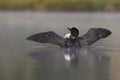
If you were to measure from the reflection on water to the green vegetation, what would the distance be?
1941 cm

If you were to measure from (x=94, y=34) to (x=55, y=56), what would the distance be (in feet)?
5.52

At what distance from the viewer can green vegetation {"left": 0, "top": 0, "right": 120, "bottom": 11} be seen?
106 ft

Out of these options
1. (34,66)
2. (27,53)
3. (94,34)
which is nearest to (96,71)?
(34,66)

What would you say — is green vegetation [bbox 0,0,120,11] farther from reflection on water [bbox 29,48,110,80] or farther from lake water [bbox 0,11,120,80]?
reflection on water [bbox 29,48,110,80]

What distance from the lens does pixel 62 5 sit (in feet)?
108

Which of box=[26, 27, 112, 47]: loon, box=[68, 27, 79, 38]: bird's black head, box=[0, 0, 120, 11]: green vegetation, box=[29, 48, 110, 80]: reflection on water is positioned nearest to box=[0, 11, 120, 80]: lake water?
box=[29, 48, 110, 80]: reflection on water

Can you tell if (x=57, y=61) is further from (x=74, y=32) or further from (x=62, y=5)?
(x=62, y=5)

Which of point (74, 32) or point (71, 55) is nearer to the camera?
point (71, 55)

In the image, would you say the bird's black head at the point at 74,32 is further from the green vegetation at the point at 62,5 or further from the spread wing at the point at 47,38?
the green vegetation at the point at 62,5

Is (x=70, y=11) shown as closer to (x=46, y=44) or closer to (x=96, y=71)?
(x=46, y=44)

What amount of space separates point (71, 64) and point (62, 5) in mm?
22295

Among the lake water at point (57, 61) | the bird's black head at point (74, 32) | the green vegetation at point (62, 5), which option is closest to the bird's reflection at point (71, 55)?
the lake water at point (57, 61)

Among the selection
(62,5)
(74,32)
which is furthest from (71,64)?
(62,5)

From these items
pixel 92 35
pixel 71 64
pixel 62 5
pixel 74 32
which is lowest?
pixel 62 5
